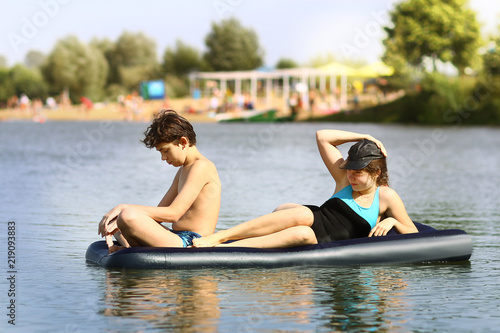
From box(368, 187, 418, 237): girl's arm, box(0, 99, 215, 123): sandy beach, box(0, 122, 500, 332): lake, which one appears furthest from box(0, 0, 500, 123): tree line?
box(368, 187, 418, 237): girl's arm

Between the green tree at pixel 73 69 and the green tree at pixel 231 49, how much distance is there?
1507cm

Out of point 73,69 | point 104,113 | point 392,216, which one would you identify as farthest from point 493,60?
point 392,216

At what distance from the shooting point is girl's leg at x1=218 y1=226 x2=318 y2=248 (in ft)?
25.8

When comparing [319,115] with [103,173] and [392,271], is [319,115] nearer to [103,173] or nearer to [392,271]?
[103,173]

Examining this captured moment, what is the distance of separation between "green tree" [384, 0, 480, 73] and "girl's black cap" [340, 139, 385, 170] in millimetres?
55266

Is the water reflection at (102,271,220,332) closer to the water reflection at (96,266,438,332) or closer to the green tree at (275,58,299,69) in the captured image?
the water reflection at (96,266,438,332)

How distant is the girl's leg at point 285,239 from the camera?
785cm

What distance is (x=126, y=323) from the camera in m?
5.99

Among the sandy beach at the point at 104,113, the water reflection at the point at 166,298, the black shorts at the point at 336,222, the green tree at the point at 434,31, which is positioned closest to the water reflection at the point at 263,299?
the water reflection at the point at 166,298

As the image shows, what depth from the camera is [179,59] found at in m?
87.2

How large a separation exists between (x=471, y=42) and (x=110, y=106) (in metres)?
26.6

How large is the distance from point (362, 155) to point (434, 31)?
57995mm

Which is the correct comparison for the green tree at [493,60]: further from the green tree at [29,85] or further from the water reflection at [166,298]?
the water reflection at [166,298]

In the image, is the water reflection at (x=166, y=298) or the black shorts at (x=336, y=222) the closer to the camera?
the water reflection at (x=166, y=298)
